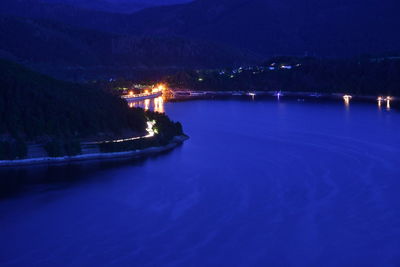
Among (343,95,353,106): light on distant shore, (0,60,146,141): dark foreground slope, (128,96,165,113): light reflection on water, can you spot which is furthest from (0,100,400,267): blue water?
(343,95,353,106): light on distant shore

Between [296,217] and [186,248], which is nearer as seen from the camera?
[186,248]

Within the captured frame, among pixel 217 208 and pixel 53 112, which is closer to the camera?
pixel 217 208

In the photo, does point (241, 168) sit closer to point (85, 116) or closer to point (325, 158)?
point (325, 158)

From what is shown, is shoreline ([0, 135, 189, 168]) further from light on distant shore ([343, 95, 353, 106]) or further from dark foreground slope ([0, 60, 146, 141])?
light on distant shore ([343, 95, 353, 106])

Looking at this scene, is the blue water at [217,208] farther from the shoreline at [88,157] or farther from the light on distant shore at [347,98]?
the light on distant shore at [347,98]

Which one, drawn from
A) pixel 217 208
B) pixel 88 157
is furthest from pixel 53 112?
pixel 217 208

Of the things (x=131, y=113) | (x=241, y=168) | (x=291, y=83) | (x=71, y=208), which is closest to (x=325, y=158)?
(x=241, y=168)

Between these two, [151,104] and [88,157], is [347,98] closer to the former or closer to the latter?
[151,104]

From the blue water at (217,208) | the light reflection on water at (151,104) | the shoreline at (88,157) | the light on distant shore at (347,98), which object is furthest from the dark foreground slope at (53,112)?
the light on distant shore at (347,98)
